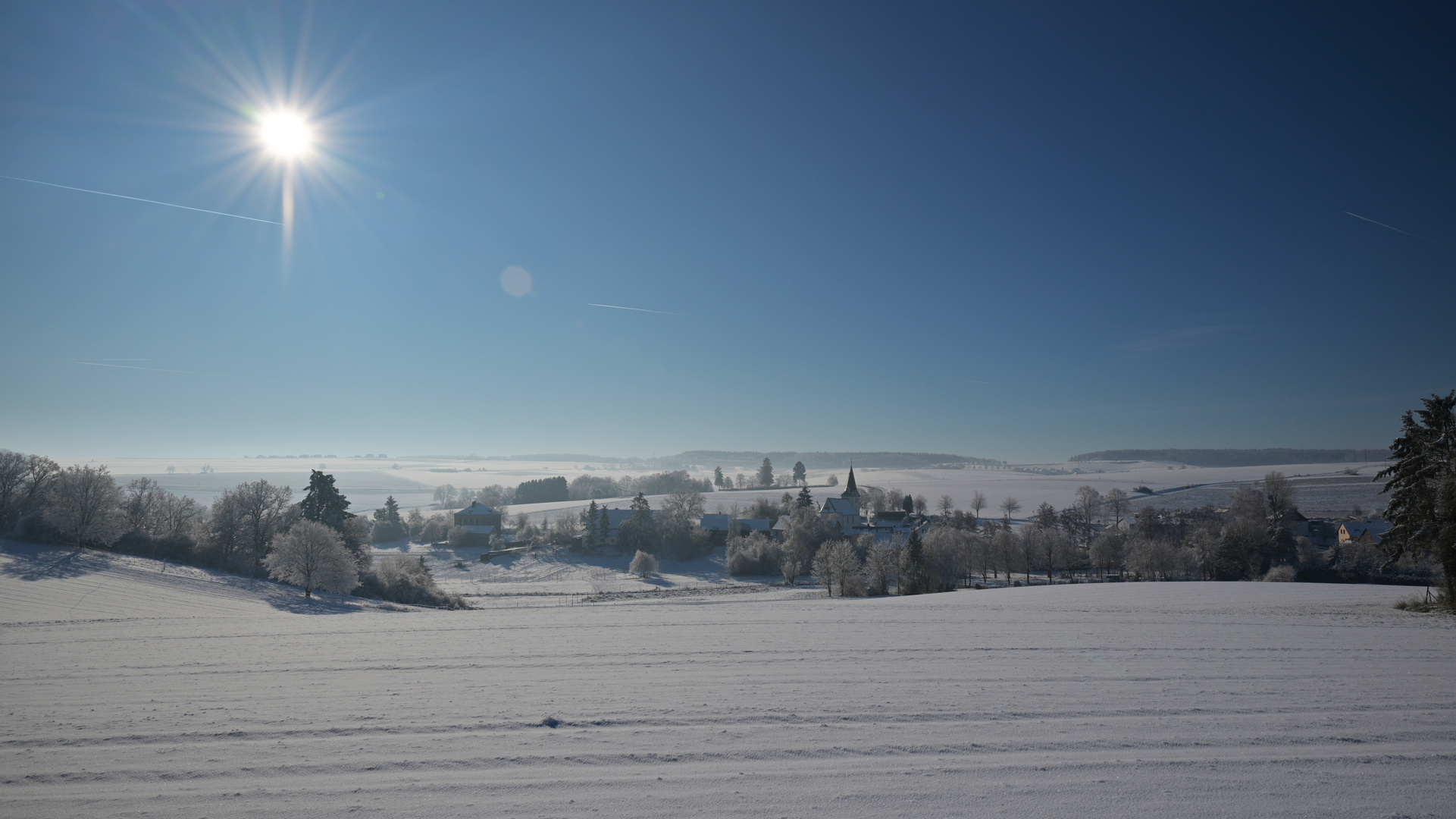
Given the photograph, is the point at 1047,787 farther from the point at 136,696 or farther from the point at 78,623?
the point at 78,623

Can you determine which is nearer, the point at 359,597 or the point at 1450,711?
the point at 1450,711

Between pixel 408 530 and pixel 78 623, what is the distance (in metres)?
74.6

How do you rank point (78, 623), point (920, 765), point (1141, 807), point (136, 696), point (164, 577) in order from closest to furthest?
point (1141, 807), point (920, 765), point (136, 696), point (78, 623), point (164, 577)

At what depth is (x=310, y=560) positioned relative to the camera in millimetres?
32688

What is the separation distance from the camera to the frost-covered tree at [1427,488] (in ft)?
68.3

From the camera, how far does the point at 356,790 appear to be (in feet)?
23.0

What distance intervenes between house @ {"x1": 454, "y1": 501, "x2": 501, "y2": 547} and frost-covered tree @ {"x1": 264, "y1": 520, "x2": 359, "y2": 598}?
46889mm

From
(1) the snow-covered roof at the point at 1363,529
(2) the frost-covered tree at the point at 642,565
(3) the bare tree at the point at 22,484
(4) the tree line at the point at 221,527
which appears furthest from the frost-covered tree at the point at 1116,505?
(3) the bare tree at the point at 22,484

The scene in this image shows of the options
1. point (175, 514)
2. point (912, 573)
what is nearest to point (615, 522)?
point (175, 514)

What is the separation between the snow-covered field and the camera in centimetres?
679

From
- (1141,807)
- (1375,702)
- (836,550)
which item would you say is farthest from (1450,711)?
(836,550)

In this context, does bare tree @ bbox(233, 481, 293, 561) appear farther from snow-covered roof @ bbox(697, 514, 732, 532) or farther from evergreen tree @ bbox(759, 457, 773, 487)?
evergreen tree @ bbox(759, 457, 773, 487)

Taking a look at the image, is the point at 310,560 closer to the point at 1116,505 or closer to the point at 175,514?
the point at 175,514

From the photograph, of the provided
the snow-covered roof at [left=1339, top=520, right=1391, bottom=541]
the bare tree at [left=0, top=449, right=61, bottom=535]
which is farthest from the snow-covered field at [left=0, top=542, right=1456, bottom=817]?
the snow-covered roof at [left=1339, top=520, right=1391, bottom=541]
